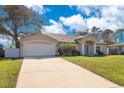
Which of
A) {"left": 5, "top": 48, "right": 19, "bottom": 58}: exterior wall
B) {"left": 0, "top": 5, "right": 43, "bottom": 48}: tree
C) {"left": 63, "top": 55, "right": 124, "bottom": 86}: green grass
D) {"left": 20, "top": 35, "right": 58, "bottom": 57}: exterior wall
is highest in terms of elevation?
{"left": 0, "top": 5, "right": 43, "bottom": 48}: tree

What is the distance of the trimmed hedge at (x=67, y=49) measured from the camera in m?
32.0

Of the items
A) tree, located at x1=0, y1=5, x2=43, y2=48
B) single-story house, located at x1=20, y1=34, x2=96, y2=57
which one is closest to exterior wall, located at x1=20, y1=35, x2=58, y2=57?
single-story house, located at x1=20, y1=34, x2=96, y2=57

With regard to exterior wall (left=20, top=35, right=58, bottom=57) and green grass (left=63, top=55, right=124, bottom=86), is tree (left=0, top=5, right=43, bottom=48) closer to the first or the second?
exterior wall (left=20, top=35, right=58, bottom=57)

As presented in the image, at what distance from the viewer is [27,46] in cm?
2984

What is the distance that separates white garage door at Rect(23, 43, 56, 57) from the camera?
29.7 m

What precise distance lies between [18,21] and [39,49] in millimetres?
8229

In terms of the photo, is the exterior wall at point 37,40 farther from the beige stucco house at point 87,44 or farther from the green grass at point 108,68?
the green grass at point 108,68

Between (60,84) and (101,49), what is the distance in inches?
1213

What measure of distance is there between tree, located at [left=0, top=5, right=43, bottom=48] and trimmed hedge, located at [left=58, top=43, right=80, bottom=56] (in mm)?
7158

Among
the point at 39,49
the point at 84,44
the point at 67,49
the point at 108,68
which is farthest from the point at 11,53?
the point at 108,68

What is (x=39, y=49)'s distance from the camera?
30219 mm

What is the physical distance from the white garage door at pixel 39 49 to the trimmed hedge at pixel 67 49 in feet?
4.10
